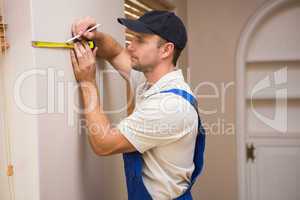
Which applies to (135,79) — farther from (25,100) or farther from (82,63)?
(25,100)

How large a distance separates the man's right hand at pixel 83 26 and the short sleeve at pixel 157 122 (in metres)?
0.30

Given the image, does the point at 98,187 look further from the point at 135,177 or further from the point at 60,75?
the point at 60,75

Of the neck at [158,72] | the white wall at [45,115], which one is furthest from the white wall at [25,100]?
the neck at [158,72]

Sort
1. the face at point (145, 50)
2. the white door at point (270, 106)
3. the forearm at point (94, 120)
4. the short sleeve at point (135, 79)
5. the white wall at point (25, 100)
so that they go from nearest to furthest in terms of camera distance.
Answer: the white wall at point (25, 100) < the forearm at point (94, 120) < the face at point (145, 50) < the short sleeve at point (135, 79) < the white door at point (270, 106)

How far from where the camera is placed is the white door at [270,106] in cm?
281

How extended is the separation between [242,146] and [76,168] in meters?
1.85

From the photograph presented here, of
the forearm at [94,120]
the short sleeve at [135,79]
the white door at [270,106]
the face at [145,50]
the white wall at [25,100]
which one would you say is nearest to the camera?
the white wall at [25,100]

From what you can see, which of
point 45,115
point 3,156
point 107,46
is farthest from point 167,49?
point 3,156

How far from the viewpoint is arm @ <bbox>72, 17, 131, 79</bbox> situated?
127cm

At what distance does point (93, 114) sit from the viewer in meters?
1.24

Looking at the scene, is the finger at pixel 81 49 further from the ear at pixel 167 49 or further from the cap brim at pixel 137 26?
the ear at pixel 167 49

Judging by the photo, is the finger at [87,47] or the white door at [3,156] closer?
the white door at [3,156]

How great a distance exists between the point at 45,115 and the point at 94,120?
0.56 feet

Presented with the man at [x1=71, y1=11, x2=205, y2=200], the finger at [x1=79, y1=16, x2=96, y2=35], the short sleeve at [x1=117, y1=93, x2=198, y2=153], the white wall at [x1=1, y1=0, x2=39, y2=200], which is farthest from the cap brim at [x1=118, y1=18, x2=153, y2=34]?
the white wall at [x1=1, y1=0, x2=39, y2=200]
